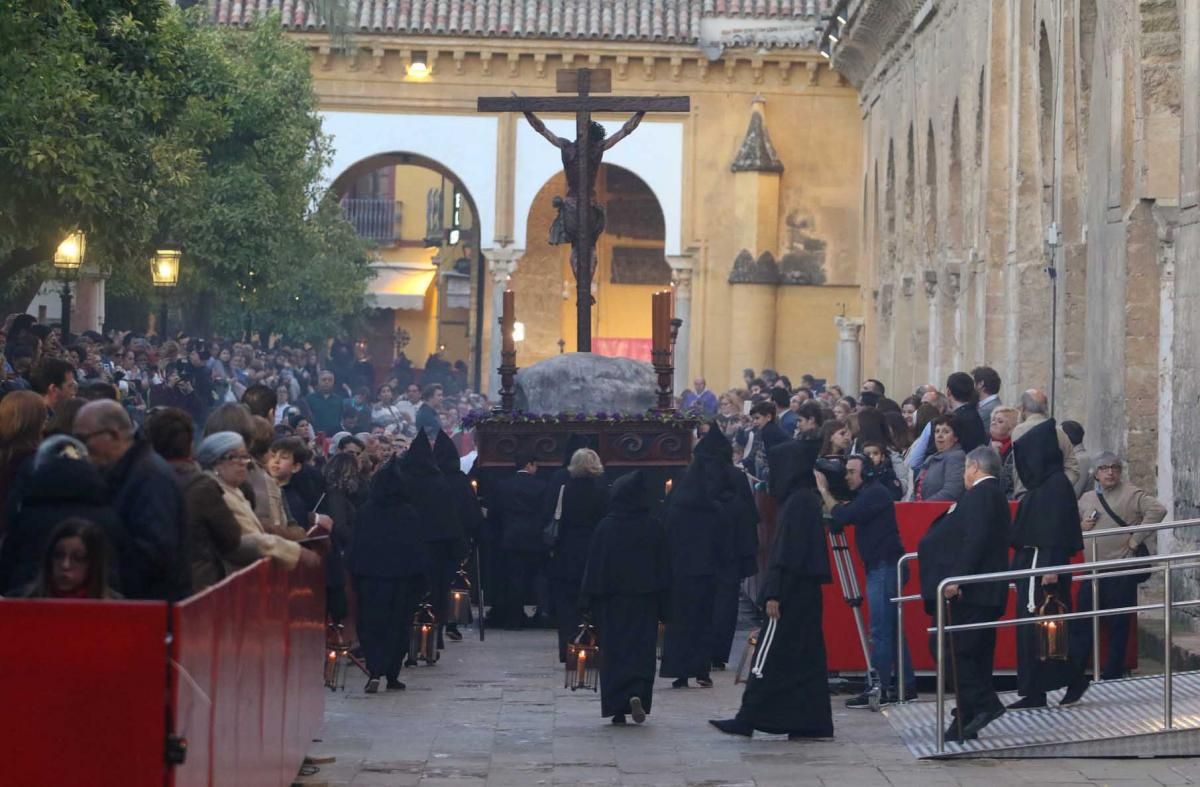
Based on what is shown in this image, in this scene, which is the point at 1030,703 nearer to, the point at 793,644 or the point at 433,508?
the point at 793,644

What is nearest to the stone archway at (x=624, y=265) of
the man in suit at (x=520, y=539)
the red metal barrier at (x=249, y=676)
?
the man in suit at (x=520, y=539)

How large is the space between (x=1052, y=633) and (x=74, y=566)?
660cm

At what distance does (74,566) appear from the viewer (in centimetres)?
686

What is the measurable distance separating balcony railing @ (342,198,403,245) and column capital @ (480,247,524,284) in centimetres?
2131

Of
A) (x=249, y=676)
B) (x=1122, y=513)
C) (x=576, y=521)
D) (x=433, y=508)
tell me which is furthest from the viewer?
(x=576, y=521)

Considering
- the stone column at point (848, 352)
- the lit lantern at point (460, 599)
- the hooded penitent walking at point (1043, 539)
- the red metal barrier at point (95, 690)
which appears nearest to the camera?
the red metal barrier at point (95, 690)

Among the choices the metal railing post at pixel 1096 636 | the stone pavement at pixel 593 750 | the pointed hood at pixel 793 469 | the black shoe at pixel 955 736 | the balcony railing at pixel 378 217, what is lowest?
the stone pavement at pixel 593 750

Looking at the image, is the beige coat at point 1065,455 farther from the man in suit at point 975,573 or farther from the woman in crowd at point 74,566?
the woman in crowd at point 74,566

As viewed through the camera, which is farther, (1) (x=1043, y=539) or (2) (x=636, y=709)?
(2) (x=636, y=709)

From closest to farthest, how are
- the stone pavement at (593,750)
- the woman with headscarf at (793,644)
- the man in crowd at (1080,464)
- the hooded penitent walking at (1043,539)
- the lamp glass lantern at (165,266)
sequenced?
the stone pavement at (593,750) → the woman with headscarf at (793,644) → the hooded penitent walking at (1043,539) → the man in crowd at (1080,464) → the lamp glass lantern at (165,266)

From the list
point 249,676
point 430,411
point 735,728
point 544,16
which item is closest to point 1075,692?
point 735,728

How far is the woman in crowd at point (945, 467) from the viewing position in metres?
14.2

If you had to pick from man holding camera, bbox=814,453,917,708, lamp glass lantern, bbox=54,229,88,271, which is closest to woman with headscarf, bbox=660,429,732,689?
man holding camera, bbox=814,453,917,708

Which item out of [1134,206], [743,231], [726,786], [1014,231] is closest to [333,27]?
[1134,206]
